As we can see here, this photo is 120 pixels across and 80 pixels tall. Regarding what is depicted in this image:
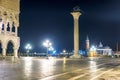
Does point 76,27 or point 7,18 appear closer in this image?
point 7,18

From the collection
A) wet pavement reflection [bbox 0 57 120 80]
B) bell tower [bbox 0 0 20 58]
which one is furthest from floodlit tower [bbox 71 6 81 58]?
wet pavement reflection [bbox 0 57 120 80]

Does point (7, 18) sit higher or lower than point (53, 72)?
higher

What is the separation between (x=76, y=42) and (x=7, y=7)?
96.8ft

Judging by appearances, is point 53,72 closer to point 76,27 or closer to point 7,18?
point 7,18

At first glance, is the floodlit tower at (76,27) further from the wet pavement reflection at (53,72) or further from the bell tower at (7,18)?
the wet pavement reflection at (53,72)

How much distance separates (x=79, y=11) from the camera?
9388 centimetres

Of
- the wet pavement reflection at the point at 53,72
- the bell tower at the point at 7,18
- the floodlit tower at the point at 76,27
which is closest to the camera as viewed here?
the wet pavement reflection at the point at 53,72

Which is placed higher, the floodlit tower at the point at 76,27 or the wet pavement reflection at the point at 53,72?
the floodlit tower at the point at 76,27

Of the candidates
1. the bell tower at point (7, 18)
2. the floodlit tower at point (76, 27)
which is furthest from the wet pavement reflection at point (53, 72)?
the floodlit tower at point (76, 27)

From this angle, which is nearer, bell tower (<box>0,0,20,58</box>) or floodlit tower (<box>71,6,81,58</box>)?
bell tower (<box>0,0,20,58</box>)

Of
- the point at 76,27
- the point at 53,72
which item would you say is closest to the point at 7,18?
the point at 76,27

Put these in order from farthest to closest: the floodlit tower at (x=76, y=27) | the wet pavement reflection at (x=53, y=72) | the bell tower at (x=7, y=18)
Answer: the floodlit tower at (x=76, y=27), the bell tower at (x=7, y=18), the wet pavement reflection at (x=53, y=72)

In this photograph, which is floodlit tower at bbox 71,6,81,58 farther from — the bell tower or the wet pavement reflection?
the wet pavement reflection

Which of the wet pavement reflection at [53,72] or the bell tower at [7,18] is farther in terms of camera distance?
the bell tower at [7,18]
